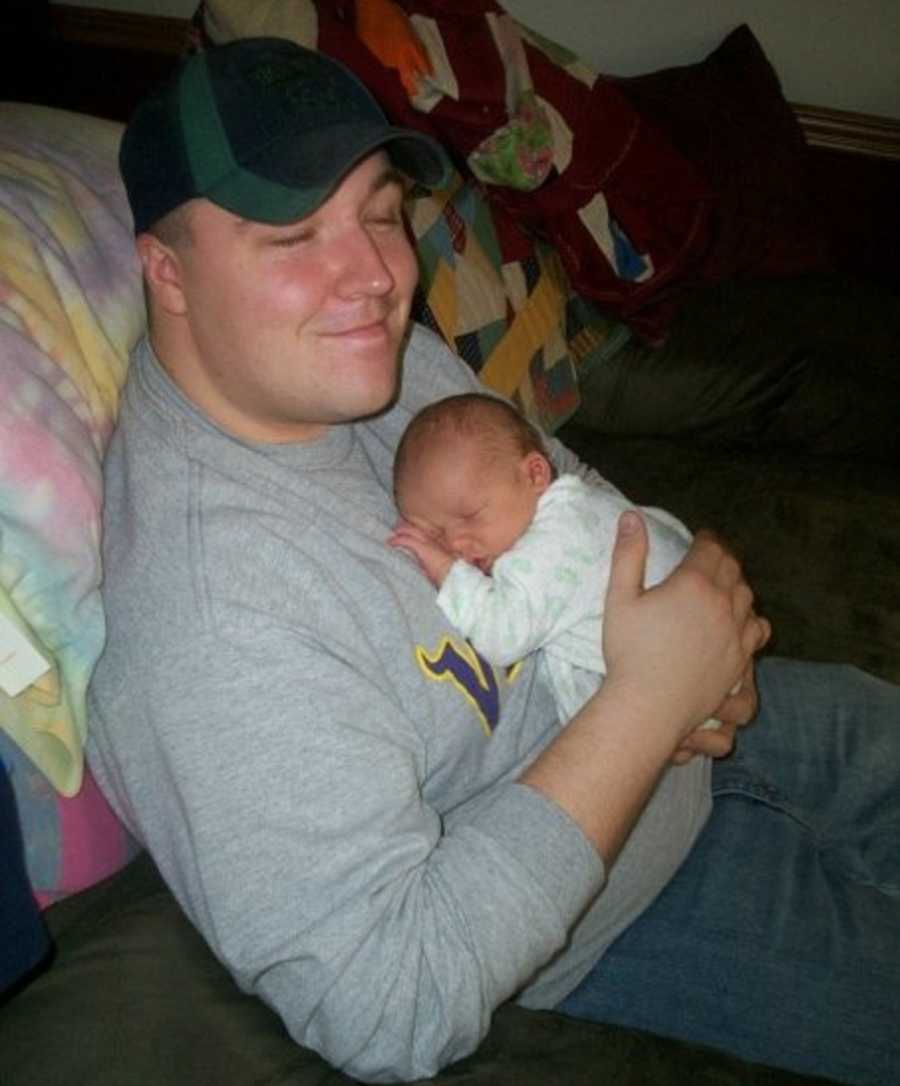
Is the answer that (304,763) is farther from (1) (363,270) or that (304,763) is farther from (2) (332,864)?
(1) (363,270)

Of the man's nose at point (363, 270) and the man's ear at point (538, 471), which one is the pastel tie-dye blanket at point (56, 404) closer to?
the man's nose at point (363, 270)

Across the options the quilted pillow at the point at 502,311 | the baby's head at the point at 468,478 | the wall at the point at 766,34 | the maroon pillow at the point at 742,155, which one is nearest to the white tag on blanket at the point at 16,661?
the baby's head at the point at 468,478

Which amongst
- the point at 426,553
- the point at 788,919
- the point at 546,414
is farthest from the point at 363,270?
the point at 546,414

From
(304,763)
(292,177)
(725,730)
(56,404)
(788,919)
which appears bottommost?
(788,919)

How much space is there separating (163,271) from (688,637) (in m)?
0.72

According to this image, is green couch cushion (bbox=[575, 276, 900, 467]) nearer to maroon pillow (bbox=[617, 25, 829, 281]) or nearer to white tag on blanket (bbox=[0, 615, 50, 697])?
maroon pillow (bbox=[617, 25, 829, 281])

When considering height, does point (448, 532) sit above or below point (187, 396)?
below

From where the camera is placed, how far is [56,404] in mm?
870

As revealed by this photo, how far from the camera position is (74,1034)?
0.72 m

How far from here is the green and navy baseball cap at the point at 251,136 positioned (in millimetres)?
→ 881

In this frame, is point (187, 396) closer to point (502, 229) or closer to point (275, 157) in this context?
point (275, 157)

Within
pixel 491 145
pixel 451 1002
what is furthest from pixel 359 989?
pixel 491 145

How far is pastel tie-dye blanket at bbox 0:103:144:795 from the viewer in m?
0.80

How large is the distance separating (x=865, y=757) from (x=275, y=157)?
1078 mm
